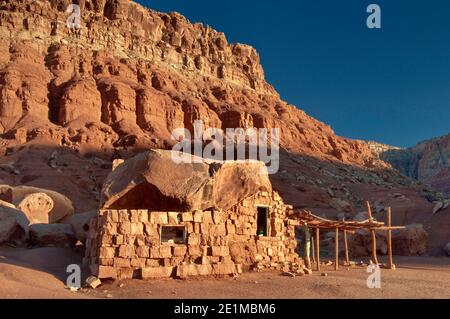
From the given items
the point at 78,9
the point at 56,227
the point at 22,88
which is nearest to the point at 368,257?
the point at 56,227

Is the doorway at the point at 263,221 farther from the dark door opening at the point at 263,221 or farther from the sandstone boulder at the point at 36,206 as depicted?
the sandstone boulder at the point at 36,206

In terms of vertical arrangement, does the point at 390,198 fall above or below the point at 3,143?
below

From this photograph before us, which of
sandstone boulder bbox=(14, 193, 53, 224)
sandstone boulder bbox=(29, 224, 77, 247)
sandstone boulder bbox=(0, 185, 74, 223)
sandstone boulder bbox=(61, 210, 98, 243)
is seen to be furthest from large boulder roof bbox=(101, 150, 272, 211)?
sandstone boulder bbox=(0, 185, 74, 223)

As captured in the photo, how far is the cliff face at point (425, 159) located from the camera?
120 meters

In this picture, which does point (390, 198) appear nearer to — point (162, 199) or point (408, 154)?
point (162, 199)

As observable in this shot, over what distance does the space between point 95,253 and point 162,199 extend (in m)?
2.96

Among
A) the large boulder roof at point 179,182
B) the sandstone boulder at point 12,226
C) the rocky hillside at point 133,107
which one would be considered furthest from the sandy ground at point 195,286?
the rocky hillside at point 133,107

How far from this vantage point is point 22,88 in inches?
1843

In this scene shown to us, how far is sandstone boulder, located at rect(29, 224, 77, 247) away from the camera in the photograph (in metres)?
16.5

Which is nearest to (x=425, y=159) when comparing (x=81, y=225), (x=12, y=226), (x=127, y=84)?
(x=127, y=84)

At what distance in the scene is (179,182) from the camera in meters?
14.3

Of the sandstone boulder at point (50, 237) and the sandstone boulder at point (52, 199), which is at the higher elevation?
the sandstone boulder at point (52, 199)

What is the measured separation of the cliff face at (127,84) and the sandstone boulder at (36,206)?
70.8 feet

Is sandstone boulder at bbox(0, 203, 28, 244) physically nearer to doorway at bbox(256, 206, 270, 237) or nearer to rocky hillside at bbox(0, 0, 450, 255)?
doorway at bbox(256, 206, 270, 237)
